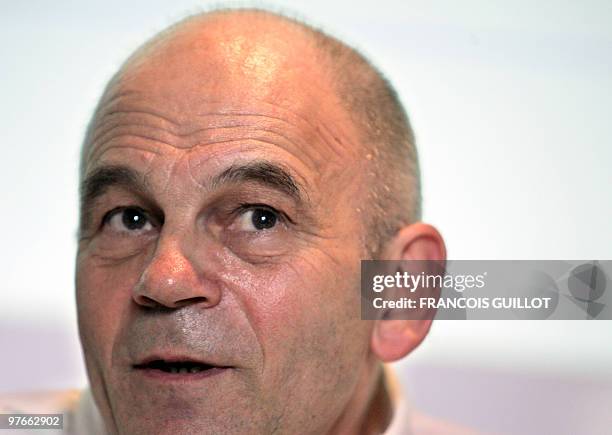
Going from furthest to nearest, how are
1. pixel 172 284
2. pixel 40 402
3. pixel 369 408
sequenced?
1. pixel 40 402
2. pixel 369 408
3. pixel 172 284

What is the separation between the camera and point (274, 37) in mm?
1629

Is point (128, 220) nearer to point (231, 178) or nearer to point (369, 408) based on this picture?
point (231, 178)

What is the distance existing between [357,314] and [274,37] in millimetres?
524

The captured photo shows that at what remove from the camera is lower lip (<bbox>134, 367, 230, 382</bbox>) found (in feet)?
4.76

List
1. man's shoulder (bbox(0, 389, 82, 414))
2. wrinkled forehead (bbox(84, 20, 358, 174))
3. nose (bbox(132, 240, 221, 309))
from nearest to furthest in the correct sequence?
nose (bbox(132, 240, 221, 309)) → wrinkled forehead (bbox(84, 20, 358, 174)) → man's shoulder (bbox(0, 389, 82, 414))

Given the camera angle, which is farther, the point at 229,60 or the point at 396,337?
the point at 396,337

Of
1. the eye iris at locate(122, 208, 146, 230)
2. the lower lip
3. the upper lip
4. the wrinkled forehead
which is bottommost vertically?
the lower lip

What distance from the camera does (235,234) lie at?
1.52 metres

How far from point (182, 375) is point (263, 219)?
0.97 ft

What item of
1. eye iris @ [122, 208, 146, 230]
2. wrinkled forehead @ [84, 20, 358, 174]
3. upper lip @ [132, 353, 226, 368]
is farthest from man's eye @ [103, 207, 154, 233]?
upper lip @ [132, 353, 226, 368]

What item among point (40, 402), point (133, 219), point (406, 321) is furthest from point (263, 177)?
point (40, 402)

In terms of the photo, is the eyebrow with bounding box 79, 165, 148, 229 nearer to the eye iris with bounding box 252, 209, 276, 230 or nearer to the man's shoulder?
the eye iris with bounding box 252, 209, 276, 230

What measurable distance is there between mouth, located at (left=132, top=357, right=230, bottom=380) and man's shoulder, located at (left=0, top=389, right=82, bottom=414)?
0.52 metres

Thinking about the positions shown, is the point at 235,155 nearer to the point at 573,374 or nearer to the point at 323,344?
the point at 323,344
